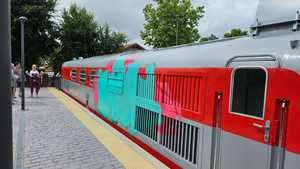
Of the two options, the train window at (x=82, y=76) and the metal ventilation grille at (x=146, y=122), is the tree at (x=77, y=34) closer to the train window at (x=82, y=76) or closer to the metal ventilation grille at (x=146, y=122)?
the train window at (x=82, y=76)

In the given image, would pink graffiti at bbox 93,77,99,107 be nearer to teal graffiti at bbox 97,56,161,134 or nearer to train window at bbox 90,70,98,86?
train window at bbox 90,70,98,86

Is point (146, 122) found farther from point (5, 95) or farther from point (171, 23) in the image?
point (171, 23)

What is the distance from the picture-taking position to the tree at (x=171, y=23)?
3734 centimetres

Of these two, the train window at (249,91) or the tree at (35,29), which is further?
the tree at (35,29)

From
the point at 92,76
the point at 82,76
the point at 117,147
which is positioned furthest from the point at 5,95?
the point at 82,76

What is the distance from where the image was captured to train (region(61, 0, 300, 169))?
151 inches

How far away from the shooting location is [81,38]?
141 feet

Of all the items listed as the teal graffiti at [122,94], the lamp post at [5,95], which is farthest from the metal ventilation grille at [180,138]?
the lamp post at [5,95]

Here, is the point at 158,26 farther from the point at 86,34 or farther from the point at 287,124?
the point at 287,124

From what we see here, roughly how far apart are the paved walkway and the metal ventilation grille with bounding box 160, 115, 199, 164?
3.01ft

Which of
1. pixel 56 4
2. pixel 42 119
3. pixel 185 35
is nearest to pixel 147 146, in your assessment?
pixel 42 119

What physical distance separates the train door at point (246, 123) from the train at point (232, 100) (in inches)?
0.4

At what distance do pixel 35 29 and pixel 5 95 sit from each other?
36.2 meters

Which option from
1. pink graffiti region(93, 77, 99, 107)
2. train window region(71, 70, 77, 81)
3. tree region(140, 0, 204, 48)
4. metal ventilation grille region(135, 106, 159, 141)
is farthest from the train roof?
tree region(140, 0, 204, 48)
